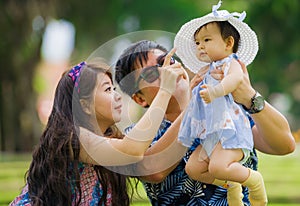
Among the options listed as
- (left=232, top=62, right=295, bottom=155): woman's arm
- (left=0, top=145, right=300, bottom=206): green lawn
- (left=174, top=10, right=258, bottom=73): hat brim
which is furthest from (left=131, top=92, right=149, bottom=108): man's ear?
(left=0, top=145, right=300, bottom=206): green lawn

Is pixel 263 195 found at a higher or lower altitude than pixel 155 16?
higher

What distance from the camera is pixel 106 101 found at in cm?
449

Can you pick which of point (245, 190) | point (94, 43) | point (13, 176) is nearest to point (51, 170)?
point (245, 190)

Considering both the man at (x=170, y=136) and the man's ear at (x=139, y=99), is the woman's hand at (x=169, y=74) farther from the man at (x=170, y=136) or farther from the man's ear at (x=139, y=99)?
the man's ear at (x=139, y=99)

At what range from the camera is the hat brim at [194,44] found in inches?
161

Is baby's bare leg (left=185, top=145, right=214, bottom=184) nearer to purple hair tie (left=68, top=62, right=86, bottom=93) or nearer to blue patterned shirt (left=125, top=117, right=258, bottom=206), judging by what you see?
blue patterned shirt (left=125, top=117, right=258, bottom=206)

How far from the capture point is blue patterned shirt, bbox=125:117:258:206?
4.48 metres

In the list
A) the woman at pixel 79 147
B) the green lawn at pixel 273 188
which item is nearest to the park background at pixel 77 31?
the green lawn at pixel 273 188

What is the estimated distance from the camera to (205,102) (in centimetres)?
393

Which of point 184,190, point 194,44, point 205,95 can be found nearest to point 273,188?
point 184,190

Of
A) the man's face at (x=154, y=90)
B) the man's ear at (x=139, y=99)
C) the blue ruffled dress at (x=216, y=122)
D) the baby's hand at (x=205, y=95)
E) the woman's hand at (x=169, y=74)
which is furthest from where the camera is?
the man's ear at (x=139, y=99)

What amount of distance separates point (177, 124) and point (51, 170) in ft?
2.49

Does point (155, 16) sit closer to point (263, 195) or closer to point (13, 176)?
point (13, 176)

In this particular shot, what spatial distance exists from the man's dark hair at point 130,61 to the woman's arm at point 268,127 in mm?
652
